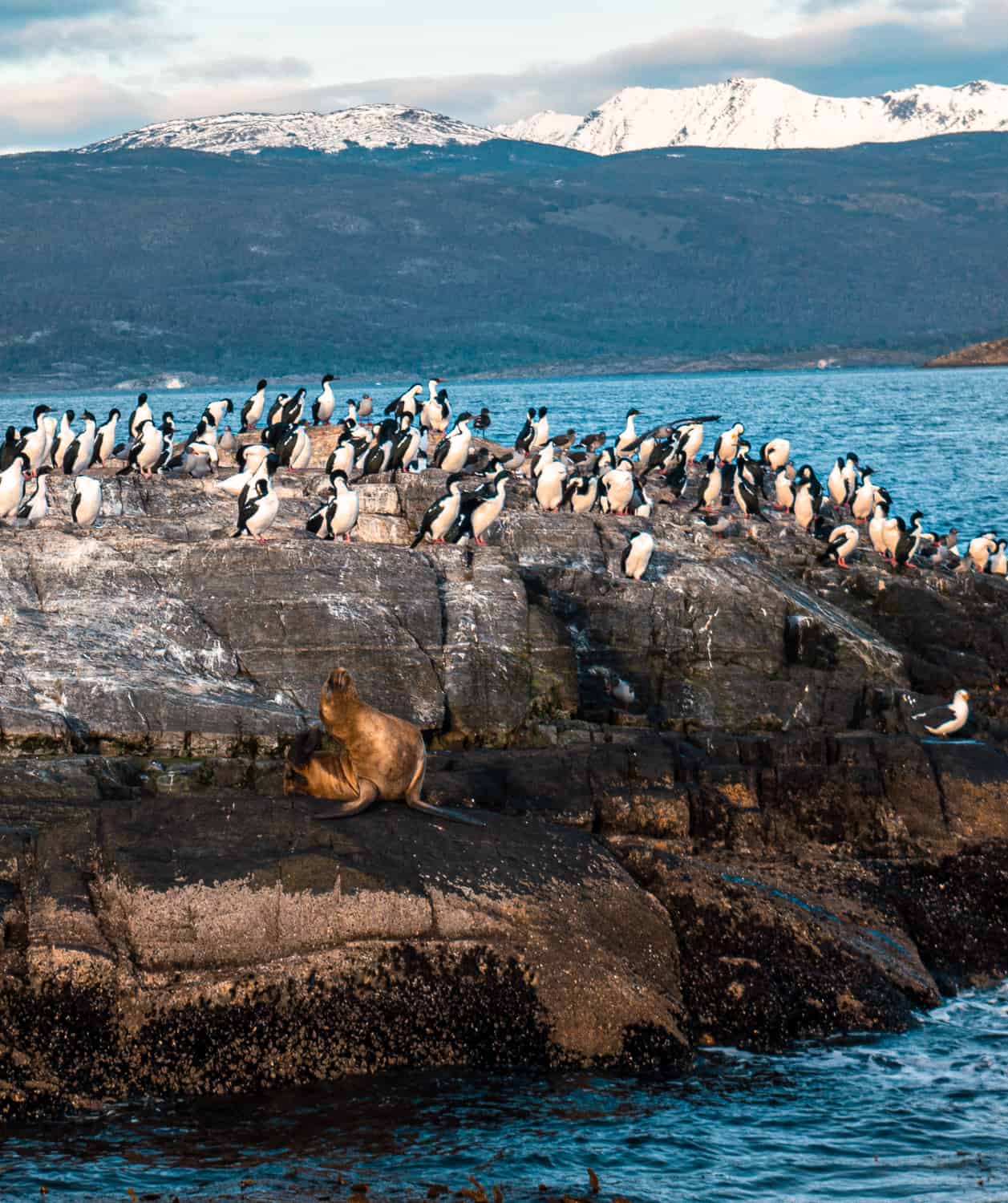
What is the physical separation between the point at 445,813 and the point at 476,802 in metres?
2.83

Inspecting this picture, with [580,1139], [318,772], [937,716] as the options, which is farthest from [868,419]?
[580,1139]

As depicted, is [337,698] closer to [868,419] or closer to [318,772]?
[318,772]

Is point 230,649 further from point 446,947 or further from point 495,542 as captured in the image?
point 446,947

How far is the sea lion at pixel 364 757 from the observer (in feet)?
46.2

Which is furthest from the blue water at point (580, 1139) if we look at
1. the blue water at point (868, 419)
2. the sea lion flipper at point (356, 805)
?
the blue water at point (868, 419)

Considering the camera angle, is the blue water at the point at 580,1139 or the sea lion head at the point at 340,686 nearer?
the blue water at the point at 580,1139

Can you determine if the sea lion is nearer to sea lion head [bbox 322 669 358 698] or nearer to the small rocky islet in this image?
sea lion head [bbox 322 669 358 698]

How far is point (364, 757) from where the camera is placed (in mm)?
14102

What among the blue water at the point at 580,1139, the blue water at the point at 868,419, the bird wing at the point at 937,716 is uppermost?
the bird wing at the point at 937,716

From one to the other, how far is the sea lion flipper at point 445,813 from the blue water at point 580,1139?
2.13m

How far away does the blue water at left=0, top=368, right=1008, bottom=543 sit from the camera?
200 ft

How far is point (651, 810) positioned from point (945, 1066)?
4.53m

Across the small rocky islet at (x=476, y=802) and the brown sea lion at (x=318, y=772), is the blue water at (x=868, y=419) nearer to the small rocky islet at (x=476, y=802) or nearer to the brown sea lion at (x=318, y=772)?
the small rocky islet at (x=476, y=802)

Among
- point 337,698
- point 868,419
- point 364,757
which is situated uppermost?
point 337,698
